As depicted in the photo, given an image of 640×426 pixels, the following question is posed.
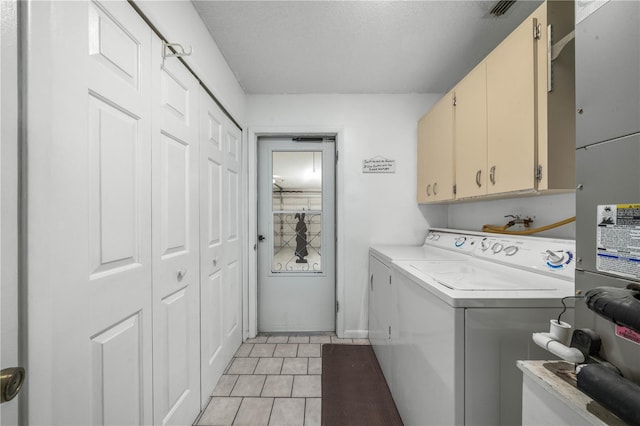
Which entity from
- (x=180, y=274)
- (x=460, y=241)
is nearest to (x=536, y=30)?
(x=460, y=241)

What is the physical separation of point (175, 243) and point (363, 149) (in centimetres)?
189

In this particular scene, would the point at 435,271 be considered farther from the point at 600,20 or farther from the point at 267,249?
the point at 267,249

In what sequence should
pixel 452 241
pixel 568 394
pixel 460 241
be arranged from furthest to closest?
pixel 452 241, pixel 460 241, pixel 568 394

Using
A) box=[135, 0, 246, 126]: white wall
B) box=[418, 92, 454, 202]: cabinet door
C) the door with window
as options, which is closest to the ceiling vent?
box=[418, 92, 454, 202]: cabinet door

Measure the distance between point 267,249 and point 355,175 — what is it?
1.18 meters

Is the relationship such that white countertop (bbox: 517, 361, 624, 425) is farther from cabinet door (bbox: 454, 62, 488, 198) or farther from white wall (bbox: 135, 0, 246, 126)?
white wall (bbox: 135, 0, 246, 126)

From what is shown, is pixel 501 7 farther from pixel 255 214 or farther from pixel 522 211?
pixel 255 214

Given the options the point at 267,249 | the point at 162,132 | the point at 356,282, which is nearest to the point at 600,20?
the point at 162,132

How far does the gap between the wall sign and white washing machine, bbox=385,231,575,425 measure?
143 cm

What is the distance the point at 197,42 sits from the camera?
1.57 meters

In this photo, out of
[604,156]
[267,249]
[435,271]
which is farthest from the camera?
[267,249]

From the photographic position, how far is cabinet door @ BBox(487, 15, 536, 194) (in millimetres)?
1245

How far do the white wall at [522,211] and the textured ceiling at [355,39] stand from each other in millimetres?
1095

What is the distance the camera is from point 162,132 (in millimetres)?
1224
